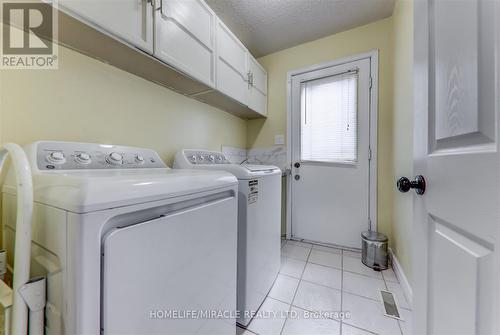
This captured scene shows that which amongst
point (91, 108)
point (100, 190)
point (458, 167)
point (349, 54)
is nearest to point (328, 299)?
point (458, 167)

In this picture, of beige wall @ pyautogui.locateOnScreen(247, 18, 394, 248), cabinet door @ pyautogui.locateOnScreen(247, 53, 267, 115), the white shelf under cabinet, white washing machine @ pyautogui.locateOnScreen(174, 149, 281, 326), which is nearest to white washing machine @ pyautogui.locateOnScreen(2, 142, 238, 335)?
white washing machine @ pyautogui.locateOnScreen(174, 149, 281, 326)

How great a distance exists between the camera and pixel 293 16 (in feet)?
6.17

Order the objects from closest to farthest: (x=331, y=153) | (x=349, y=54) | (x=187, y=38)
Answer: (x=187, y=38), (x=349, y=54), (x=331, y=153)

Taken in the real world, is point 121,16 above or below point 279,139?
above

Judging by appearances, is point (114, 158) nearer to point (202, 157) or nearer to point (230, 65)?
point (202, 157)

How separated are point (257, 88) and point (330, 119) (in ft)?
3.03

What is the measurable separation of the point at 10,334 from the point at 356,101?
2640 millimetres

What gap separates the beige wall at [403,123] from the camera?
1408 mm

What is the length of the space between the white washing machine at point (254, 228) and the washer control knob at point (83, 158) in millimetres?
614

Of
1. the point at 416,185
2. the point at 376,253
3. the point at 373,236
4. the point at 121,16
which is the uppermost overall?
the point at 121,16

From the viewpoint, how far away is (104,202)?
0.47m

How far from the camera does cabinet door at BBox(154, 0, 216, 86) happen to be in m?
1.11

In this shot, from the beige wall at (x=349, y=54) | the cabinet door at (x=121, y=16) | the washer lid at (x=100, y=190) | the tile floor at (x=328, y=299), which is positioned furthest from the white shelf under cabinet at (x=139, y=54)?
the tile floor at (x=328, y=299)

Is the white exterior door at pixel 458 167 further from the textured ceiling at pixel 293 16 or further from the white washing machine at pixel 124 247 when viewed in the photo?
the textured ceiling at pixel 293 16
